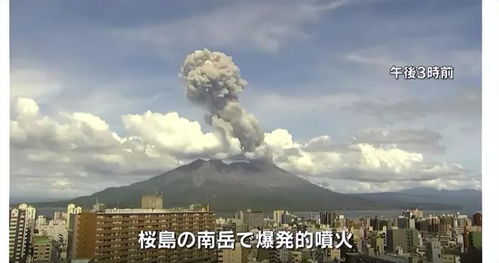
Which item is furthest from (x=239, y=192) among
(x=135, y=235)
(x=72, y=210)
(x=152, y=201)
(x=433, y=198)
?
(x=433, y=198)

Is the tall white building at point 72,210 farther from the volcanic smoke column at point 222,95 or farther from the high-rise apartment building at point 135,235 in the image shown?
the volcanic smoke column at point 222,95

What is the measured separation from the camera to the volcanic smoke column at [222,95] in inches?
154

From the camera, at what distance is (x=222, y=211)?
3.89 meters

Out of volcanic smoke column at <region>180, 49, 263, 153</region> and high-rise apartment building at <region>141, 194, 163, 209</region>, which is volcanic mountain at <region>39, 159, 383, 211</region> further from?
volcanic smoke column at <region>180, 49, 263, 153</region>

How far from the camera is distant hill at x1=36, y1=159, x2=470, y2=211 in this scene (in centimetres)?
388

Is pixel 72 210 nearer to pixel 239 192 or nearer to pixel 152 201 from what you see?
pixel 152 201

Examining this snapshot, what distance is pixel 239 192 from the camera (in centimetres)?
393

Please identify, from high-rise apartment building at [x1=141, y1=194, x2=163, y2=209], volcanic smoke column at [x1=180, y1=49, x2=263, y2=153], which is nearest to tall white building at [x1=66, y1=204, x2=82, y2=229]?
high-rise apartment building at [x1=141, y1=194, x2=163, y2=209]

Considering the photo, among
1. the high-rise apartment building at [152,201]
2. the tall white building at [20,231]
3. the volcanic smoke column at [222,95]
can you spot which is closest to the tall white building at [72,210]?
the tall white building at [20,231]

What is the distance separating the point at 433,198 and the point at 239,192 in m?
0.97

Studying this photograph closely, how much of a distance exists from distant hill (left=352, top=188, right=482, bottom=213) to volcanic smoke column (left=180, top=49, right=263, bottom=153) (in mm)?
631

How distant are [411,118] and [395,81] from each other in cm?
20
